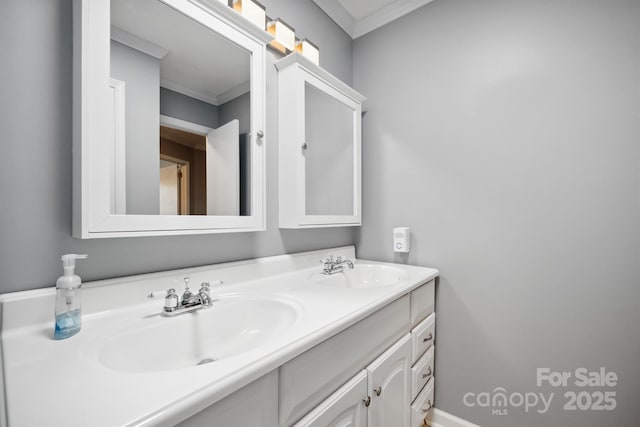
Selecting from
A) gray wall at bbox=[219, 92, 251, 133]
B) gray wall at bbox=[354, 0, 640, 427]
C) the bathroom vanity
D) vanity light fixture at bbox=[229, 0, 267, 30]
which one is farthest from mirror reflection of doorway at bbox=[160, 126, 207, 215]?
gray wall at bbox=[354, 0, 640, 427]

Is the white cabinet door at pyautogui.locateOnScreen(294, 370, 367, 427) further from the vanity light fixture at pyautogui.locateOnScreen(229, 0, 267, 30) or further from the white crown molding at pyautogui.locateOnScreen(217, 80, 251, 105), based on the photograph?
the vanity light fixture at pyautogui.locateOnScreen(229, 0, 267, 30)

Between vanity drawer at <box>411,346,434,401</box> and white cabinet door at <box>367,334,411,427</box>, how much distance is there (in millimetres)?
60

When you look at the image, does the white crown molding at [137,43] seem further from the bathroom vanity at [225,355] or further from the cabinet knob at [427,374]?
the cabinet knob at [427,374]

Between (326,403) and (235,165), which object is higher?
(235,165)

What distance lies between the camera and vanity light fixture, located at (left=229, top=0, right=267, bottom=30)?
3.70 ft

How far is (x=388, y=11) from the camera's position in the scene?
5.42 ft

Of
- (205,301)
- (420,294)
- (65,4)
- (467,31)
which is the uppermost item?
(467,31)

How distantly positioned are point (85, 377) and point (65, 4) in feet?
3.11

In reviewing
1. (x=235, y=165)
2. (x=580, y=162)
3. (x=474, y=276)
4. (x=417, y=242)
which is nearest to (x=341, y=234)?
(x=417, y=242)

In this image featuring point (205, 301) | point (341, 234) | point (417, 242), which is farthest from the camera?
point (341, 234)

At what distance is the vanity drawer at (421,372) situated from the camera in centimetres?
119

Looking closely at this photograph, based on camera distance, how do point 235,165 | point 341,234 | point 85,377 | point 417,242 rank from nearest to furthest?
point 85,377
point 235,165
point 417,242
point 341,234

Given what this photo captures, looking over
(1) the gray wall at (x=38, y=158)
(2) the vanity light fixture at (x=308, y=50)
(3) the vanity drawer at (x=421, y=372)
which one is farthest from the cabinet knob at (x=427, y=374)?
(2) the vanity light fixture at (x=308, y=50)

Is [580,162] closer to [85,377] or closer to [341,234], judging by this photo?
[341,234]
